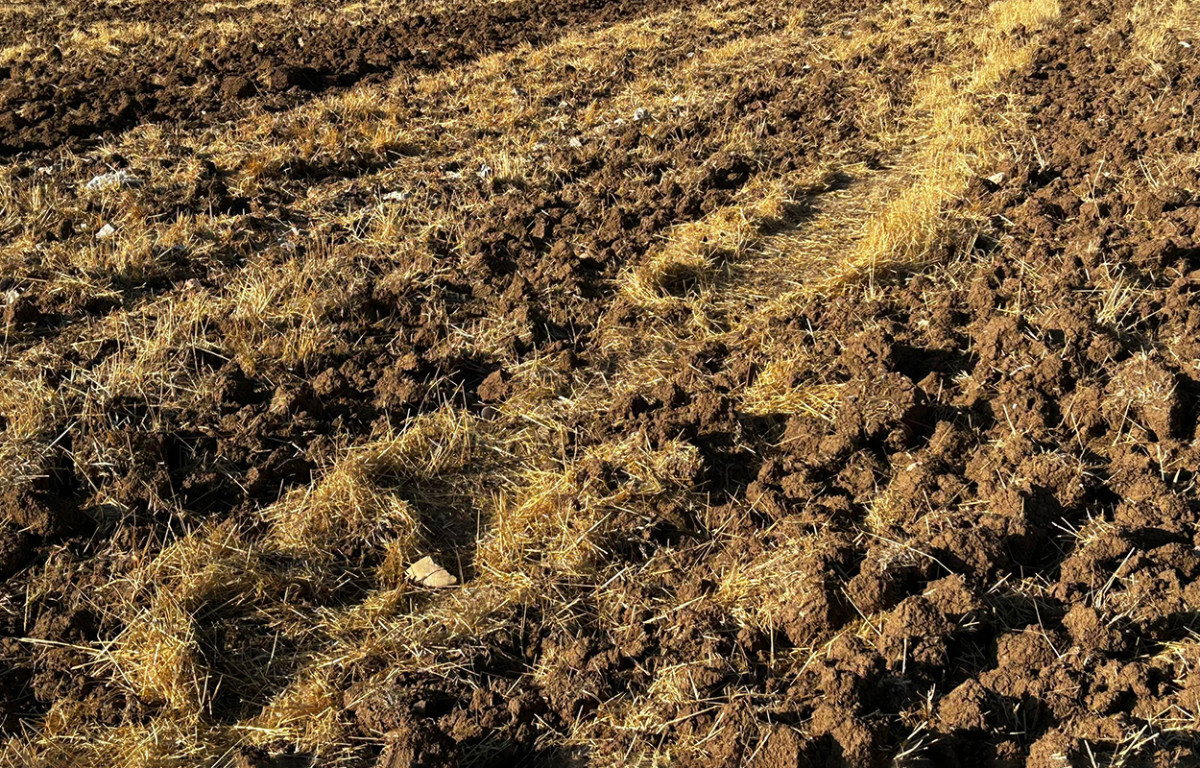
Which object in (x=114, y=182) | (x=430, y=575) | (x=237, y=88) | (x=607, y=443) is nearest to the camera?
(x=430, y=575)

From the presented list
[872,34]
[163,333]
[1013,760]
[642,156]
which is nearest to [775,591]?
[1013,760]

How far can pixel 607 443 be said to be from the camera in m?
4.69

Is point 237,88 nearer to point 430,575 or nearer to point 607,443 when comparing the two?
point 607,443

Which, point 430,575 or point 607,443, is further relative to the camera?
point 607,443

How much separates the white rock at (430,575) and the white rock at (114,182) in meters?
A: 4.65

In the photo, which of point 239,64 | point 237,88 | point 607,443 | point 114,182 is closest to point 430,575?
point 607,443

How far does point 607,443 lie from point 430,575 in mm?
1042

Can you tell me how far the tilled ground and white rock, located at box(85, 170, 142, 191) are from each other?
0.09m

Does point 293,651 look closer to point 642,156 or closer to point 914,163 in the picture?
point 642,156

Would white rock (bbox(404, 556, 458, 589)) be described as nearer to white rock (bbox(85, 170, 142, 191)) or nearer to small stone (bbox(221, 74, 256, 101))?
white rock (bbox(85, 170, 142, 191))

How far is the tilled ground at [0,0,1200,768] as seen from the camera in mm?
3438

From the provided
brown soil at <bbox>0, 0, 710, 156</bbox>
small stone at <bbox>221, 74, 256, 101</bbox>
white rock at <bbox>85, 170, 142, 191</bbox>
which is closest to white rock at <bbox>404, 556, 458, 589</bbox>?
white rock at <bbox>85, 170, 142, 191</bbox>

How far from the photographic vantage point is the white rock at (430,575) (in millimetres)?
4082

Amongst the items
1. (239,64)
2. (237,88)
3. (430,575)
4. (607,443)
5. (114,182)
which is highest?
(239,64)
